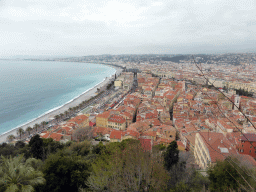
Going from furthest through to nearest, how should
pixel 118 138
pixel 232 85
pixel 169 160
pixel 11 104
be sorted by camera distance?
pixel 232 85 → pixel 11 104 → pixel 118 138 → pixel 169 160

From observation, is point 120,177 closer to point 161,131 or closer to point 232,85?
point 161,131

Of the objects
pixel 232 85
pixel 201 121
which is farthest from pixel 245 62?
pixel 201 121

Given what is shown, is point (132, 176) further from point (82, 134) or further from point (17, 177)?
point (82, 134)

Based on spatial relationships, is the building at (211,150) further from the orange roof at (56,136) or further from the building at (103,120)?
the orange roof at (56,136)

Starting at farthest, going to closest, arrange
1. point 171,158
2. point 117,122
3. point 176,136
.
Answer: point 117,122
point 176,136
point 171,158

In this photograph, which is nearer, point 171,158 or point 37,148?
point 171,158

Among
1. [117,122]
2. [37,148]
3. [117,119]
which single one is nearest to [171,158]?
[37,148]

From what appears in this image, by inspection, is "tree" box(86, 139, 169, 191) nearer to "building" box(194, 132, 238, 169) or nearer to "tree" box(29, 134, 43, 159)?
"building" box(194, 132, 238, 169)

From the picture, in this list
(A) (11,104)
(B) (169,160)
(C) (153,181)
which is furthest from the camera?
(A) (11,104)

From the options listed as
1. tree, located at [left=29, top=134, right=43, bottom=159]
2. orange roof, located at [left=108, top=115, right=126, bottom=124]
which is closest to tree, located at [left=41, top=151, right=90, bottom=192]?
tree, located at [left=29, top=134, right=43, bottom=159]
